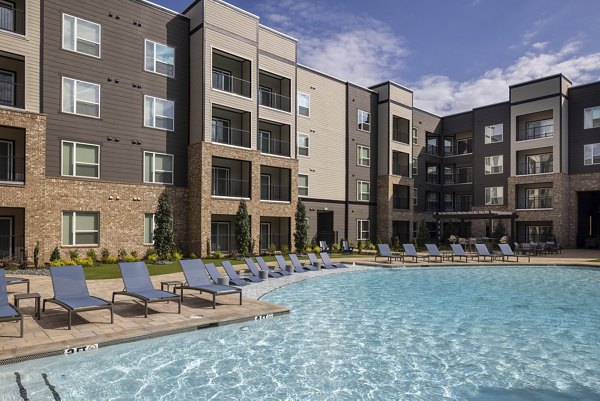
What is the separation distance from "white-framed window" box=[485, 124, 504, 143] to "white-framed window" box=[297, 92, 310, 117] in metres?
19.7

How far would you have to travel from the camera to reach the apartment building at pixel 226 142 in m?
19.1

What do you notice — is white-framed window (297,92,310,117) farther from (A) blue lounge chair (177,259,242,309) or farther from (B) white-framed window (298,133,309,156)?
(A) blue lounge chair (177,259,242,309)

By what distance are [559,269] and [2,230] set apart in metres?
26.8

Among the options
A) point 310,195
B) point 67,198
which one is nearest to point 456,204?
point 310,195

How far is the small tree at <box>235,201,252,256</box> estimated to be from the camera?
934 inches

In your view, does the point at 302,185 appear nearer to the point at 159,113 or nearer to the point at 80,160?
the point at 159,113

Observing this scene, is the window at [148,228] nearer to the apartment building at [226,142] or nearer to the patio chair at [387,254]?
the apartment building at [226,142]

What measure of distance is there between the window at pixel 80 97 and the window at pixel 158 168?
10.8 ft

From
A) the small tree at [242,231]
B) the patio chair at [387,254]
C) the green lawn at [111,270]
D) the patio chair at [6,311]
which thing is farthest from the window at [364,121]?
the patio chair at [6,311]

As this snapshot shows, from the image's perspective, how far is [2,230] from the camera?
1897 centimetres

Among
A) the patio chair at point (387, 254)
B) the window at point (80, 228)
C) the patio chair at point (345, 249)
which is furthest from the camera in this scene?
the patio chair at point (345, 249)

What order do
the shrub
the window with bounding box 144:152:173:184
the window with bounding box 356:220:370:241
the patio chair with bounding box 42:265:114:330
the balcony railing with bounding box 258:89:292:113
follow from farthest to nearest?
1. the window with bounding box 356:220:370:241
2. the balcony railing with bounding box 258:89:292:113
3. the window with bounding box 144:152:173:184
4. the shrub
5. the patio chair with bounding box 42:265:114:330

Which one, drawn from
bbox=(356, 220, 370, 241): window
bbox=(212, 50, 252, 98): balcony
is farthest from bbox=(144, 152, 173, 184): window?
bbox=(356, 220, 370, 241): window

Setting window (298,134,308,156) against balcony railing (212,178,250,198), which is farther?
window (298,134,308,156)
